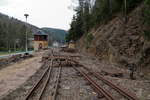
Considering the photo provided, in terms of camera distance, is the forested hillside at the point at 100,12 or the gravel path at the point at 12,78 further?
the forested hillside at the point at 100,12

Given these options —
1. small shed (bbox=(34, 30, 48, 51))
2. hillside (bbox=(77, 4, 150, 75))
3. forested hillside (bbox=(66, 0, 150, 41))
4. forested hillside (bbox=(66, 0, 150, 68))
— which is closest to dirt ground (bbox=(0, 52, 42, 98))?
hillside (bbox=(77, 4, 150, 75))

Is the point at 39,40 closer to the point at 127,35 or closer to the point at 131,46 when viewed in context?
the point at 127,35

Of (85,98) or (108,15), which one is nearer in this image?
(85,98)

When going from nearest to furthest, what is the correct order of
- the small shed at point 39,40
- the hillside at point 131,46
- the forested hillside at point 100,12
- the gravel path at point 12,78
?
the gravel path at point 12,78 → the hillside at point 131,46 → the forested hillside at point 100,12 → the small shed at point 39,40

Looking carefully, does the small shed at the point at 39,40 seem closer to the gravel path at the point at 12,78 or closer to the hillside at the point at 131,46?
the hillside at the point at 131,46

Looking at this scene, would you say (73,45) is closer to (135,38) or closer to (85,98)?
(135,38)

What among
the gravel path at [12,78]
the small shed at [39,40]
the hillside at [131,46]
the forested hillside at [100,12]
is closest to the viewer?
the gravel path at [12,78]

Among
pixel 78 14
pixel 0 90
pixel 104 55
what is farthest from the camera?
pixel 78 14

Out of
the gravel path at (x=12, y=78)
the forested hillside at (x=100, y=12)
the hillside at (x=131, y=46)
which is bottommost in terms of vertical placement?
the gravel path at (x=12, y=78)

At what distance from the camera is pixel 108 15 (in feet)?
110

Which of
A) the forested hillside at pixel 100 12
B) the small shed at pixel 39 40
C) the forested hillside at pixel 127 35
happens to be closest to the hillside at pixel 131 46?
the forested hillside at pixel 127 35

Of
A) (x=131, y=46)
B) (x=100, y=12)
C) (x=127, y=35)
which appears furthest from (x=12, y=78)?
(x=100, y=12)

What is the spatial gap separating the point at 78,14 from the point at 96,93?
2083 inches

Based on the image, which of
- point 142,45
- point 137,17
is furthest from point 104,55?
point 142,45
